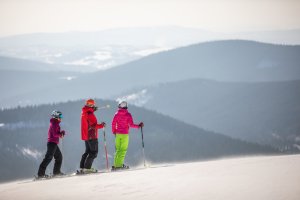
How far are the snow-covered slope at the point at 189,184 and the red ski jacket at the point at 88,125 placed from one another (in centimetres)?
239

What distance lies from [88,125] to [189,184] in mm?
6799

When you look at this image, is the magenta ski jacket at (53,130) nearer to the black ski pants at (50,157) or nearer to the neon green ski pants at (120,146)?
the black ski pants at (50,157)

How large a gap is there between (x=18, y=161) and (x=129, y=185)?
141021mm

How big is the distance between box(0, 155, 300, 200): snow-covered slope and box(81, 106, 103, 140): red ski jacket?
7.86ft

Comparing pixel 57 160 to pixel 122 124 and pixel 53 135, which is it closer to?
pixel 53 135

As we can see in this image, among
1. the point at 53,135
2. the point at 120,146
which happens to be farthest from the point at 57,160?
the point at 120,146

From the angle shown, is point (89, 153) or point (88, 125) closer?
point (88, 125)

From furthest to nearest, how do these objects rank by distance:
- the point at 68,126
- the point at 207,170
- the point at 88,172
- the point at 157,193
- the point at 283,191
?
the point at 68,126
the point at 88,172
the point at 207,170
the point at 157,193
the point at 283,191

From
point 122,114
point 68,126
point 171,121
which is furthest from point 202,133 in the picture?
point 122,114

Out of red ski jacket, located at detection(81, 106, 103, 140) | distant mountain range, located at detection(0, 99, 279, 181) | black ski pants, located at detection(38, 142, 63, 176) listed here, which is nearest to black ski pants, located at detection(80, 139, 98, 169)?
red ski jacket, located at detection(81, 106, 103, 140)

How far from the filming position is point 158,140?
7106 inches

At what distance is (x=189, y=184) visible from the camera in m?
14.1

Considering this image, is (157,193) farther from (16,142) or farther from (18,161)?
(16,142)

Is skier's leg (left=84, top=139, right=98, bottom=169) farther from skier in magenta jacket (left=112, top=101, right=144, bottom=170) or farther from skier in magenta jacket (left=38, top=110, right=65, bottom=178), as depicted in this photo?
skier in magenta jacket (left=38, top=110, right=65, bottom=178)
